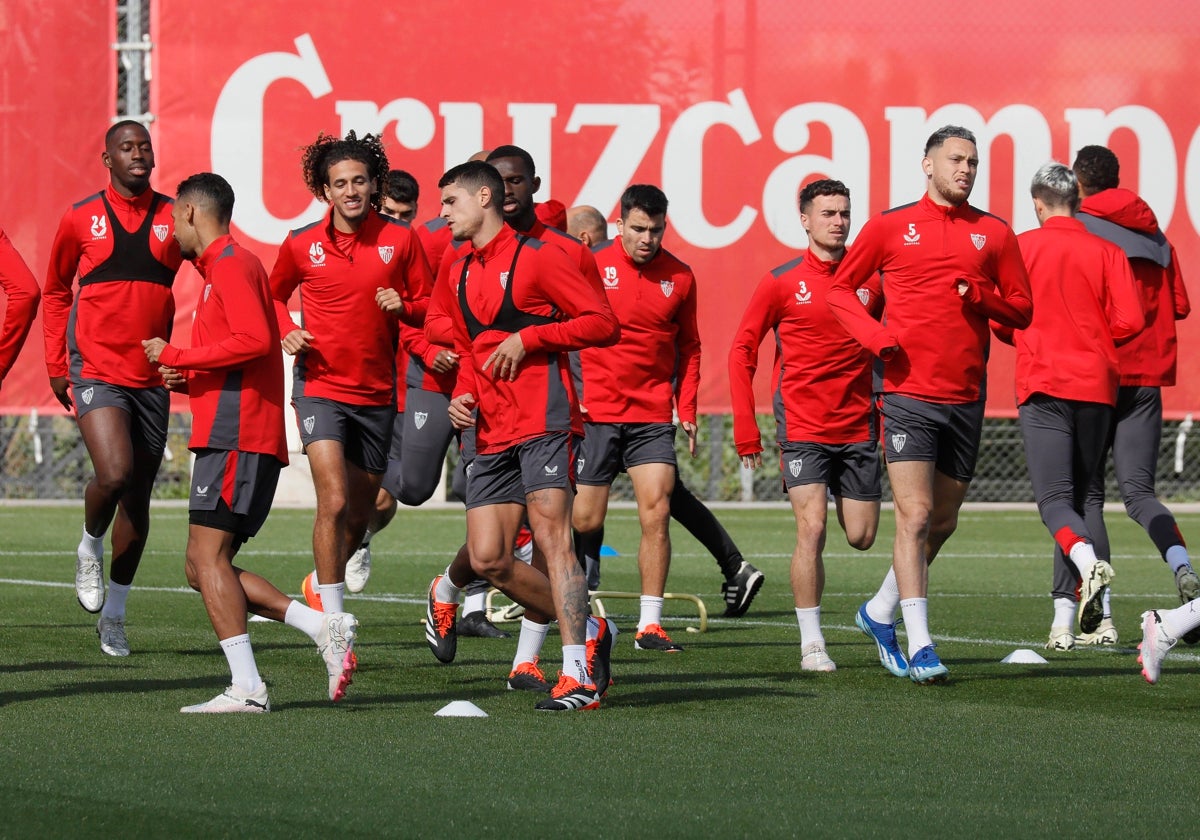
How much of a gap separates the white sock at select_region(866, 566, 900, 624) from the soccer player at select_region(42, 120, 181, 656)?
11.0 feet

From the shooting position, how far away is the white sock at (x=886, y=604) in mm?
8695

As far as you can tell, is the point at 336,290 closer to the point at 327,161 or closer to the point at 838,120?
the point at 327,161

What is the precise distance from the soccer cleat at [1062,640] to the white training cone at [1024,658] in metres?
0.45

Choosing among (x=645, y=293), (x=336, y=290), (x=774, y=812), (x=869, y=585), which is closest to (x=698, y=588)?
(x=869, y=585)

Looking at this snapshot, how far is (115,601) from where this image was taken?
30.2 feet

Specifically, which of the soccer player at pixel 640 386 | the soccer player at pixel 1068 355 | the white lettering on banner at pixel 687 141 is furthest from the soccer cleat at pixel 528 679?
the white lettering on banner at pixel 687 141

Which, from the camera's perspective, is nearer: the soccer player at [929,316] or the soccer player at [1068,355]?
the soccer player at [929,316]

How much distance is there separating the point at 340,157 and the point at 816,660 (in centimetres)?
302

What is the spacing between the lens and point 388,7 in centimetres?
2027

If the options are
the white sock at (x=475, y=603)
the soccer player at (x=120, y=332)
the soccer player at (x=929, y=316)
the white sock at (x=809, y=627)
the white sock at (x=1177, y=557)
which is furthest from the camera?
the white sock at (x=475, y=603)

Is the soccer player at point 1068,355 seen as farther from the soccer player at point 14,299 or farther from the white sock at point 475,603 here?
the soccer player at point 14,299

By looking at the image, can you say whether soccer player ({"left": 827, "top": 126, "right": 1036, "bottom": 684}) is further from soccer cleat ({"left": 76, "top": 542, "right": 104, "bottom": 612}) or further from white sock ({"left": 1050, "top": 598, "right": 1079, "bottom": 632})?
soccer cleat ({"left": 76, "top": 542, "right": 104, "bottom": 612})

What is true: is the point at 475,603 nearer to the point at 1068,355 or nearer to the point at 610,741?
the point at 1068,355

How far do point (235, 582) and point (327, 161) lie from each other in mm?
2572
